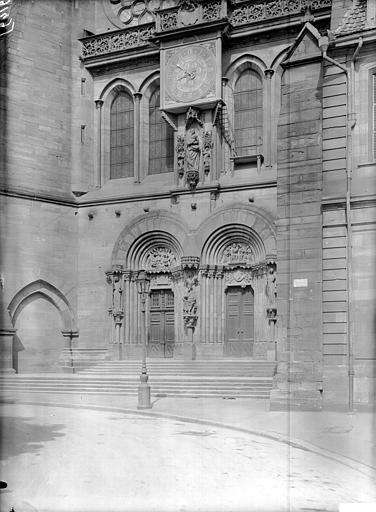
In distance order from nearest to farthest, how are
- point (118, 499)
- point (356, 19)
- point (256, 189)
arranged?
point (118, 499) < point (356, 19) < point (256, 189)

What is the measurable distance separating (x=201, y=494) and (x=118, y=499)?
1.20 meters

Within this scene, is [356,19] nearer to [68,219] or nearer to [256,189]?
[256,189]

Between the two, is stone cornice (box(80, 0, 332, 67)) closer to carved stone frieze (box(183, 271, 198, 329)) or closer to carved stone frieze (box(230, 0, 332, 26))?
carved stone frieze (box(230, 0, 332, 26))

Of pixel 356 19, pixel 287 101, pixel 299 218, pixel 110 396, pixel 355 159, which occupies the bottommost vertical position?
pixel 110 396

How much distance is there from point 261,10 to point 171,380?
1445cm

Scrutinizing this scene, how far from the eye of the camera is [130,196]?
109ft

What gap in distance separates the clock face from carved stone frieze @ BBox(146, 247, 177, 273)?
19.8 ft

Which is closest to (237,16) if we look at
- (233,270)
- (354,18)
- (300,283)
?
(233,270)

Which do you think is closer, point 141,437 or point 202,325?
point 141,437

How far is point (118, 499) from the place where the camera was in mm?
10688

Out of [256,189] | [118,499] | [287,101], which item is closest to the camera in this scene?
[118,499]

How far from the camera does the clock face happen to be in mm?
31000

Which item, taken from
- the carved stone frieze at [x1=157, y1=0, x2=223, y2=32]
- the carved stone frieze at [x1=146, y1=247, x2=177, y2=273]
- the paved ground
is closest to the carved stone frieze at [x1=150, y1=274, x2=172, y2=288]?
the carved stone frieze at [x1=146, y1=247, x2=177, y2=273]

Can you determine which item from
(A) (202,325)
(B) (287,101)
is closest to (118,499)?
(B) (287,101)
